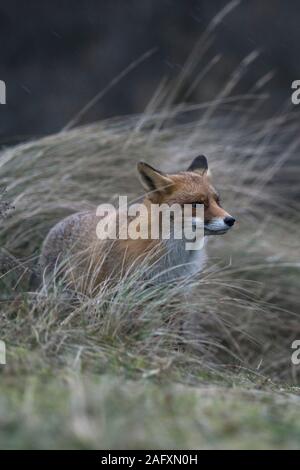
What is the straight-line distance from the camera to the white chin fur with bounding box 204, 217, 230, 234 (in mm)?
4812

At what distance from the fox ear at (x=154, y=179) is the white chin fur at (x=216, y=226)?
0.39m

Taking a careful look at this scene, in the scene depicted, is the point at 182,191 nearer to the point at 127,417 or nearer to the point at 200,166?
the point at 200,166

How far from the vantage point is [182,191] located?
5.09m

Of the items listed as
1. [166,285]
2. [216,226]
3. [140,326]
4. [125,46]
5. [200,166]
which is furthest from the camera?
[125,46]

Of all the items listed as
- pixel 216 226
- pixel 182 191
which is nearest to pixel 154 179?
pixel 182 191

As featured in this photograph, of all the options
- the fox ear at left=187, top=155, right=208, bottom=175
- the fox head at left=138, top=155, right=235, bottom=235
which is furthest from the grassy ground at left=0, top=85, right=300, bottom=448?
the fox ear at left=187, top=155, right=208, bottom=175

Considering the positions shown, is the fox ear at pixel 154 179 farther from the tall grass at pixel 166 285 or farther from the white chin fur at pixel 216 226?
the tall grass at pixel 166 285

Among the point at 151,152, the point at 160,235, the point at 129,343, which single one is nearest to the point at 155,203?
the point at 160,235

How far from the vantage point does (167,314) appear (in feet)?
14.9

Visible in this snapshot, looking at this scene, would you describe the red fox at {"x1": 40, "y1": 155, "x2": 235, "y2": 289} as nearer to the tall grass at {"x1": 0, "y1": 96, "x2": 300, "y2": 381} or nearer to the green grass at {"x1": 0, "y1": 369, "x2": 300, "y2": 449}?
the tall grass at {"x1": 0, "y1": 96, "x2": 300, "y2": 381}

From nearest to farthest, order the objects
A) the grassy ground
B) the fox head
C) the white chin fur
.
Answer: the grassy ground, the white chin fur, the fox head

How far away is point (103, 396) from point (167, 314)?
5.30 feet

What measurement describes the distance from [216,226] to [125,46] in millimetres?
9893

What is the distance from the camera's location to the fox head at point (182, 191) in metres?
4.92
